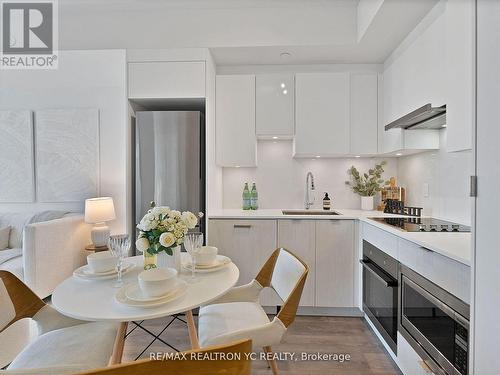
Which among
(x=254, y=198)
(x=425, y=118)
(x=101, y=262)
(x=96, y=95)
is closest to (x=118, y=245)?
(x=101, y=262)

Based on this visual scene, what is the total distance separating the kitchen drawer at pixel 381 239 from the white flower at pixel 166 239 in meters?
1.40

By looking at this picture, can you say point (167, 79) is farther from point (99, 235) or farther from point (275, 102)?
point (99, 235)

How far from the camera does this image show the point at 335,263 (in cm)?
250

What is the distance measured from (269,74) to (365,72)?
1006mm

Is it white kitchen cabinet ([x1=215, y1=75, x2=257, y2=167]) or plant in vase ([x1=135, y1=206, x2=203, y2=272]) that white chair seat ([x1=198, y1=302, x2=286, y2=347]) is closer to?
plant in vase ([x1=135, y1=206, x2=203, y2=272])

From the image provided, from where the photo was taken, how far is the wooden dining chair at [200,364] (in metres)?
0.61

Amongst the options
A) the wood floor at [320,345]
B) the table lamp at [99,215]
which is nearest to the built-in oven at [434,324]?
the wood floor at [320,345]

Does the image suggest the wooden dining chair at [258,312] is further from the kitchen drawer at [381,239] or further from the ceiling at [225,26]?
the ceiling at [225,26]

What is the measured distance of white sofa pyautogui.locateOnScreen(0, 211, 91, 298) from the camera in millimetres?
2127

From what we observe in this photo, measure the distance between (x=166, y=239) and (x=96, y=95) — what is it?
2.17 m

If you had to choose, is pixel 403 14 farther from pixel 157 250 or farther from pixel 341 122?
pixel 157 250

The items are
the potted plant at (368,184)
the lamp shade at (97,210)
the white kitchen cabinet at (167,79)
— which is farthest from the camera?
the potted plant at (368,184)

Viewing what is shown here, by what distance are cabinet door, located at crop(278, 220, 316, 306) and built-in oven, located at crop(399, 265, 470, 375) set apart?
876 mm

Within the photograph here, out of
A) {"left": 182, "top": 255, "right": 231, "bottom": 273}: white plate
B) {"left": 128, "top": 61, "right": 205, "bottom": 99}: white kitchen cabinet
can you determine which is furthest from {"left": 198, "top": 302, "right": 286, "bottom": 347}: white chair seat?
{"left": 128, "top": 61, "right": 205, "bottom": 99}: white kitchen cabinet
